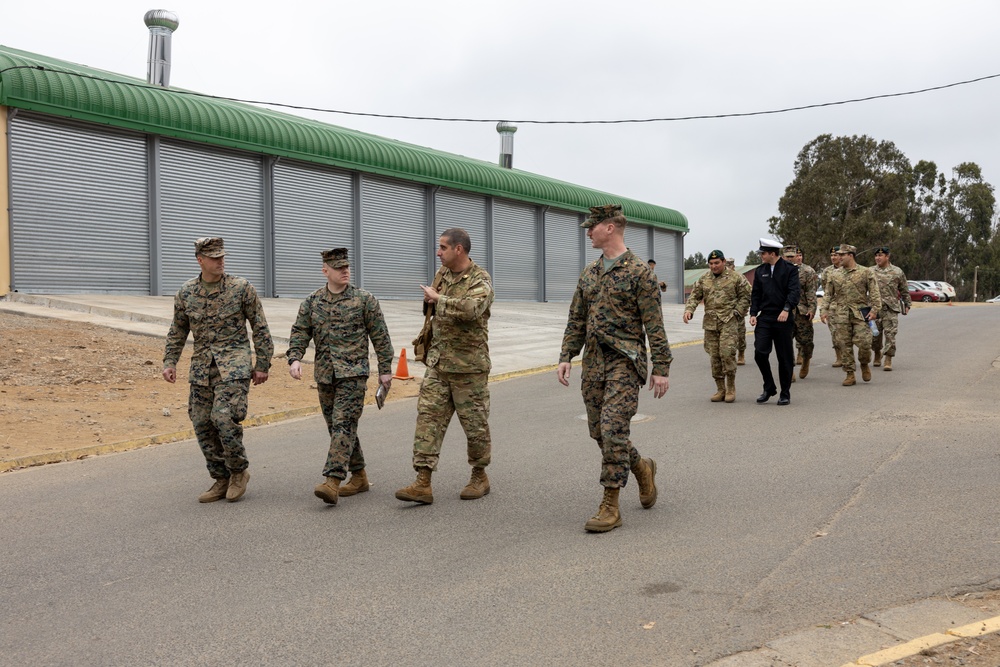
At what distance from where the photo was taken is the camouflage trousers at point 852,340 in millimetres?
12719

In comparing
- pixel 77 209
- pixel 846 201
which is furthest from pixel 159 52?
pixel 846 201

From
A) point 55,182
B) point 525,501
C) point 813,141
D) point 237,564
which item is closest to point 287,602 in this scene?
point 237,564

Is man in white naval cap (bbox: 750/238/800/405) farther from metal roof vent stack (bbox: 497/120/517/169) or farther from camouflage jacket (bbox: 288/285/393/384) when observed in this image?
metal roof vent stack (bbox: 497/120/517/169)

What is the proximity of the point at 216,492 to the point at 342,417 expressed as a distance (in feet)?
3.68

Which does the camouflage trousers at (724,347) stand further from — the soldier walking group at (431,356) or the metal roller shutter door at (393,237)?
the metal roller shutter door at (393,237)

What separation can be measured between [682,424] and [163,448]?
17.1ft

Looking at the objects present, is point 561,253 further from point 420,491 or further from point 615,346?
point 615,346

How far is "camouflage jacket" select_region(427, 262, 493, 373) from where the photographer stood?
6.49 metres

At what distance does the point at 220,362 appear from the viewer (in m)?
6.64

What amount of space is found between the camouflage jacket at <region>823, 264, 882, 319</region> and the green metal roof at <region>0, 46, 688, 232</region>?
56.8 feet

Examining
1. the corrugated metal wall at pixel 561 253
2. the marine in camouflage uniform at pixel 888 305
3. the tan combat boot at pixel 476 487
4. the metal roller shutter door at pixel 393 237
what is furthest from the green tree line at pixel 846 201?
the tan combat boot at pixel 476 487

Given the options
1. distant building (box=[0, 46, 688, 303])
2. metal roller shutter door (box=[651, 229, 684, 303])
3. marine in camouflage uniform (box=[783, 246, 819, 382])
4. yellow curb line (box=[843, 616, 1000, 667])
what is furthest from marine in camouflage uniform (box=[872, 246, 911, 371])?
metal roller shutter door (box=[651, 229, 684, 303])

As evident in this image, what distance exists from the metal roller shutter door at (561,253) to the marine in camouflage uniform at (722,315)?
88.5 ft

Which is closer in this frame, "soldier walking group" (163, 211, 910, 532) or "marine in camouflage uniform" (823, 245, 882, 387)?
"soldier walking group" (163, 211, 910, 532)
